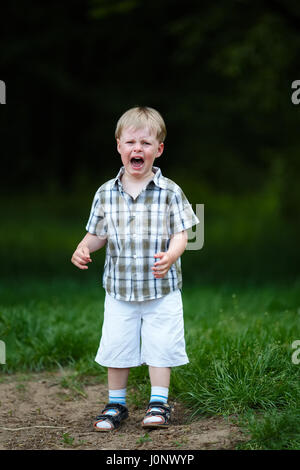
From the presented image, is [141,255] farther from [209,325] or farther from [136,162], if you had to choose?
[209,325]

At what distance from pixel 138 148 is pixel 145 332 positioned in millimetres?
973

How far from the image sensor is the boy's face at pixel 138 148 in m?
3.07

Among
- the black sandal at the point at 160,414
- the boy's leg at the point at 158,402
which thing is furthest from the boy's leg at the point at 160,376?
the black sandal at the point at 160,414

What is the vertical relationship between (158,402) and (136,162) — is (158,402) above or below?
below

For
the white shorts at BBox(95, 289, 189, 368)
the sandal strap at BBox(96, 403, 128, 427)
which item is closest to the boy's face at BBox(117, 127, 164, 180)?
the white shorts at BBox(95, 289, 189, 368)

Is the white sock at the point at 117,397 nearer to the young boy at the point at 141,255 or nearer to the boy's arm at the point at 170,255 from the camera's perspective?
the young boy at the point at 141,255

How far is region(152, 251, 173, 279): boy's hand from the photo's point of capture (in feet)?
9.58

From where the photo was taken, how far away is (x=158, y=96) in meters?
13.2

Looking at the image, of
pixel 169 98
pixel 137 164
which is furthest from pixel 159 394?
pixel 169 98

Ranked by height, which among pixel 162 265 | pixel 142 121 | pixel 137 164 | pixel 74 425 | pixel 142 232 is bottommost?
pixel 74 425

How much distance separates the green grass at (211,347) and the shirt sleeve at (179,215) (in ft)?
2.71

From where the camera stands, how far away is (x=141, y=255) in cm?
310
